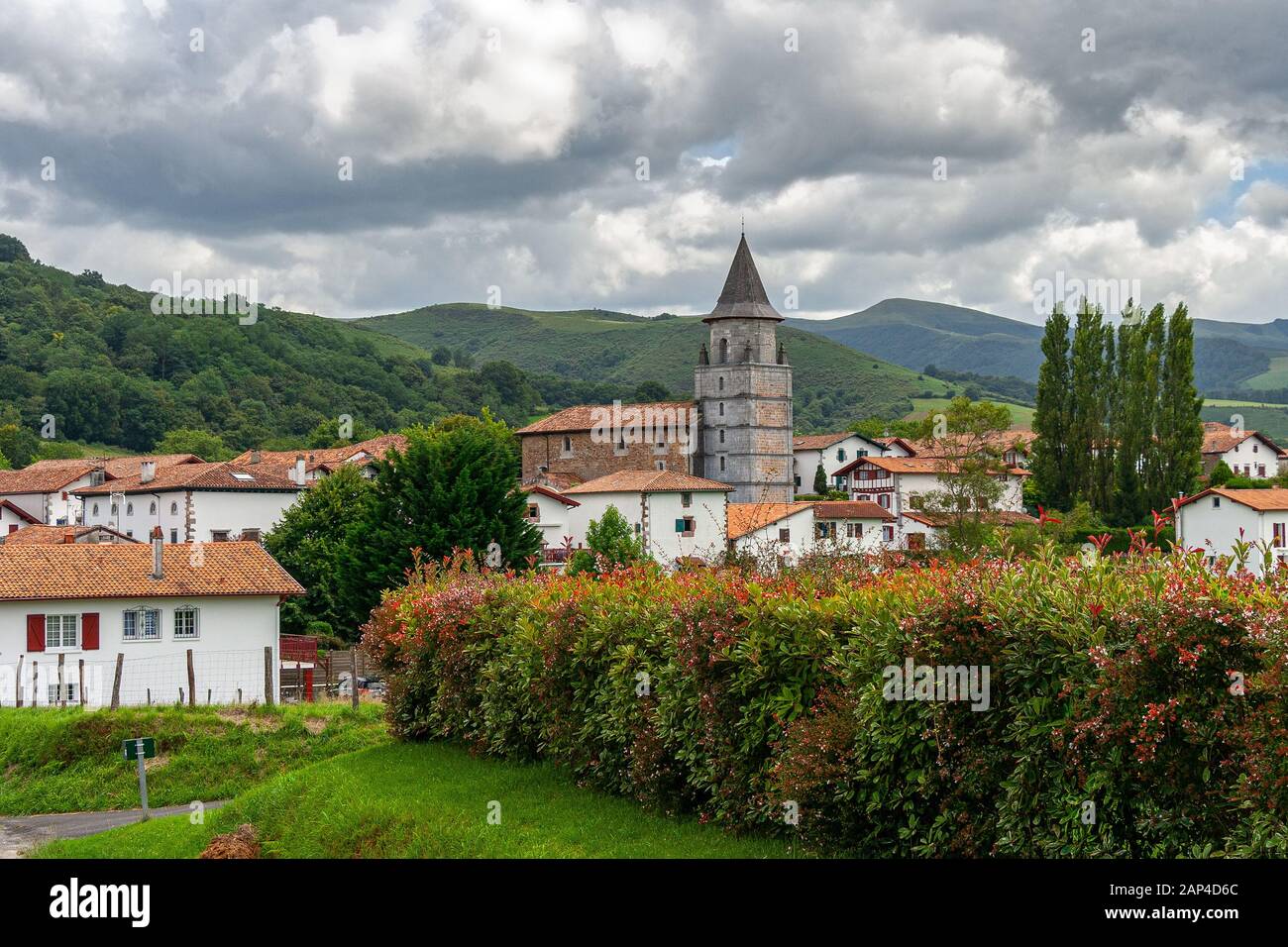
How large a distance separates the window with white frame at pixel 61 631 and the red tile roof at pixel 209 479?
1530 inches

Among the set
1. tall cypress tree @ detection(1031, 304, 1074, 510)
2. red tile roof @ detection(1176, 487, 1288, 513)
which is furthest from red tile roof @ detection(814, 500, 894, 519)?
red tile roof @ detection(1176, 487, 1288, 513)

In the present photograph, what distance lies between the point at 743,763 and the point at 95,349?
6341 inches

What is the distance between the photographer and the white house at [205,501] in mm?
74625

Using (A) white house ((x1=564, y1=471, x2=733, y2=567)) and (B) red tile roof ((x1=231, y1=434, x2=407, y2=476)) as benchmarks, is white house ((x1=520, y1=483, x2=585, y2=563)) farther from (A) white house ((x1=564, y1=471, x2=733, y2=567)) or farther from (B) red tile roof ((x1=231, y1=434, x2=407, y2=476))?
(B) red tile roof ((x1=231, y1=434, x2=407, y2=476))

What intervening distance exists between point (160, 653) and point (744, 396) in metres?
71.2

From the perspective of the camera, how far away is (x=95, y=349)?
156250mm

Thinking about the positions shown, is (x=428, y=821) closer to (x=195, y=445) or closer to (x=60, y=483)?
(x=60, y=483)

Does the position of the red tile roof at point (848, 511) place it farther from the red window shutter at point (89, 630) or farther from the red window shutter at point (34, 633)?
the red window shutter at point (34, 633)

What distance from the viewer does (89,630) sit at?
3678 cm

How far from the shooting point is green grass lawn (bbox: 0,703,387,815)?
21156 millimetres
